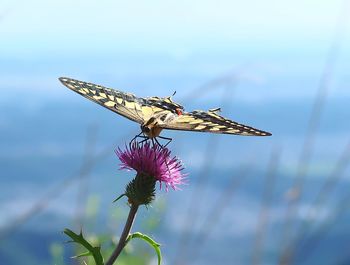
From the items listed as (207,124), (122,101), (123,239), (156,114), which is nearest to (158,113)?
(156,114)

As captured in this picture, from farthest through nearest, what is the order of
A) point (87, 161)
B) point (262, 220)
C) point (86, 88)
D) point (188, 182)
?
point (262, 220) → point (87, 161) → point (86, 88) → point (188, 182)

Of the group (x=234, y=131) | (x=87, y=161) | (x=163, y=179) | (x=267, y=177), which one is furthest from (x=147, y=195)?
(x=267, y=177)

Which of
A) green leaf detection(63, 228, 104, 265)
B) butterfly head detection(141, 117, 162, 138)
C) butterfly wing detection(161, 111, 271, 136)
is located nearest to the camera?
green leaf detection(63, 228, 104, 265)

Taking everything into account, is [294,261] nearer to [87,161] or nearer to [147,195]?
[87,161]

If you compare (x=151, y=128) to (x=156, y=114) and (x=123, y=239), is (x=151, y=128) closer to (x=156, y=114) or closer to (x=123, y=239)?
(x=156, y=114)

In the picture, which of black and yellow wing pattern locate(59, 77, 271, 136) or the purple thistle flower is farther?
the purple thistle flower

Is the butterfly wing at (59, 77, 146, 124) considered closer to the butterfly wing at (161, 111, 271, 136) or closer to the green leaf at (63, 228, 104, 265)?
the butterfly wing at (161, 111, 271, 136)

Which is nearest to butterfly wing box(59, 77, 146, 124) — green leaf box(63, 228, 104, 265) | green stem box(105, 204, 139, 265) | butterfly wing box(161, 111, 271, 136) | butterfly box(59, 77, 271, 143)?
butterfly box(59, 77, 271, 143)

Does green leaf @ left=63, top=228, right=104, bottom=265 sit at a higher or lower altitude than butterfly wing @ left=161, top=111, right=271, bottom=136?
lower

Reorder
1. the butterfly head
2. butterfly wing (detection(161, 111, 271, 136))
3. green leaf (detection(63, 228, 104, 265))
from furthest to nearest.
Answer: the butterfly head < butterfly wing (detection(161, 111, 271, 136)) < green leaf (detection(63, 228, 104, 265))
